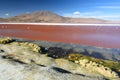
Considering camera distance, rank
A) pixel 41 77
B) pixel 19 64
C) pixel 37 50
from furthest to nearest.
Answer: pixel 37 50 < pixel 19 64 < pixel 41 77

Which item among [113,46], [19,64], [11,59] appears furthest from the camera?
[113,46]

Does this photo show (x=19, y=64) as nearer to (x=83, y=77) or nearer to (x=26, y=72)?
(x=26, y=72)

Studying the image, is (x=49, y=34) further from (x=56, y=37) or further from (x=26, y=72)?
(x=26, y=72)

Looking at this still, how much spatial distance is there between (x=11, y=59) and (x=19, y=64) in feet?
4.83

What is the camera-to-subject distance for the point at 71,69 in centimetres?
1481

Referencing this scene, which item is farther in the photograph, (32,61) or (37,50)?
(37,50)

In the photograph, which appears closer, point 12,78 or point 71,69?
point 12,78

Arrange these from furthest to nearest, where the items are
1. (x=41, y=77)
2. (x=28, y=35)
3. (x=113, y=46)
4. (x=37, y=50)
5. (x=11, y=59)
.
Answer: (x=28, y=35)
(x=113, y=46)
(x=37, y=50)
(x=11, y=59)
(x=41, y=77)

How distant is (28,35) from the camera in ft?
127

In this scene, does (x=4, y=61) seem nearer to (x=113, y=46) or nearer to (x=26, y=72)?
(x=26, y=72)

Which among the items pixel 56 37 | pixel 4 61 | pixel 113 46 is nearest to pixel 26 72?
Result: pixel 4 61

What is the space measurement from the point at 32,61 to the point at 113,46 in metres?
15.2

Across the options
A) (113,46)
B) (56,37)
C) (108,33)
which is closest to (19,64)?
(113,46)

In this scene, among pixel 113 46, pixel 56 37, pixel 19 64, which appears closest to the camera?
pixel 19 64
